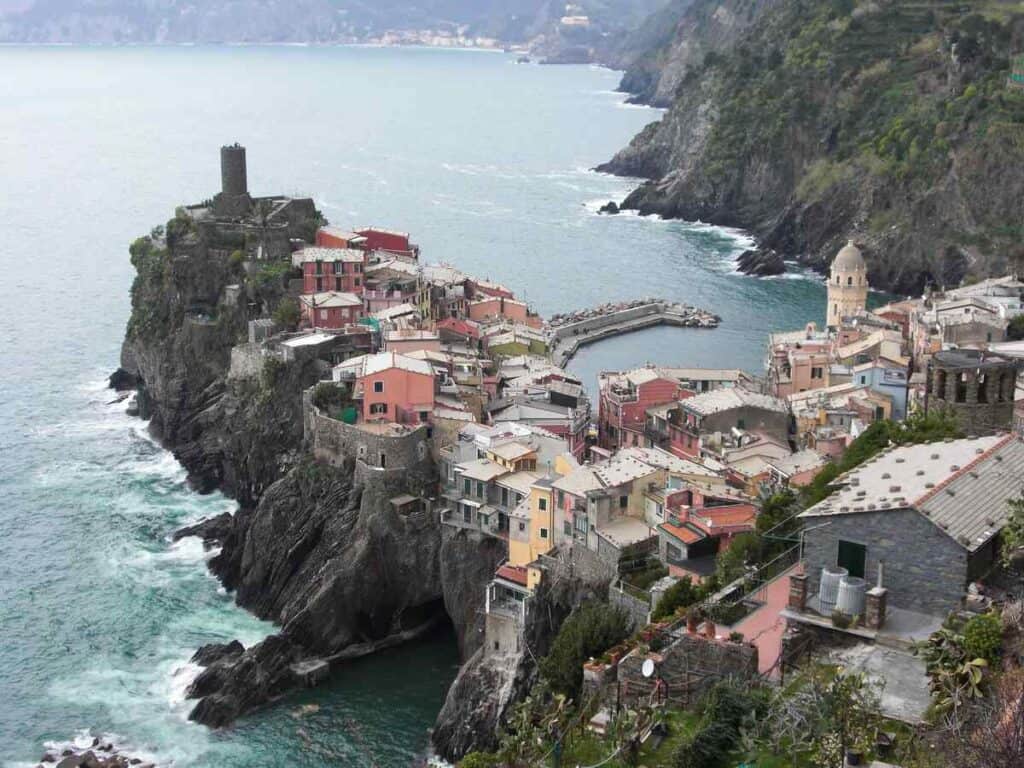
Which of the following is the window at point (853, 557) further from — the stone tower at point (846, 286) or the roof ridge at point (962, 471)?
the stone tower at point (846, 286)

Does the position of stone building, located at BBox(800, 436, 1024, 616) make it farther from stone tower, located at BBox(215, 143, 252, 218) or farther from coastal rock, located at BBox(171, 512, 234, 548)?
stone tower, located at BBox(215, 143, 252, 218)

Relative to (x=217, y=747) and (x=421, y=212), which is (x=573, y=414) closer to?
(x=217, y=747)

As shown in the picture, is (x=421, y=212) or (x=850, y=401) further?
(x=421, y=212)

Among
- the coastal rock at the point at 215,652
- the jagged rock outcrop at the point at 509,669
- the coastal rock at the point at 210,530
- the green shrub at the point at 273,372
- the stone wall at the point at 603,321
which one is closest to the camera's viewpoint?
the jagged rock outcrop at the point at 509,669

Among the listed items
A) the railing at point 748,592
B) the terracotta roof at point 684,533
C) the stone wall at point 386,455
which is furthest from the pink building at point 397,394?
the railing at point 748,592

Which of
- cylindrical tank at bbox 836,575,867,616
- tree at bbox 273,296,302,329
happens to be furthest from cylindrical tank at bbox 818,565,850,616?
tree at bbox 273,296,302,329

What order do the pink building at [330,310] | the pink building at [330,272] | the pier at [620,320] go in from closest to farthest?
the pink building at [330,310], the pink building at [330,272], the pier at [620,320]

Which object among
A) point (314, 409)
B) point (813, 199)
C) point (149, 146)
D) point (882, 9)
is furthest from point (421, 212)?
point (314, 409)
